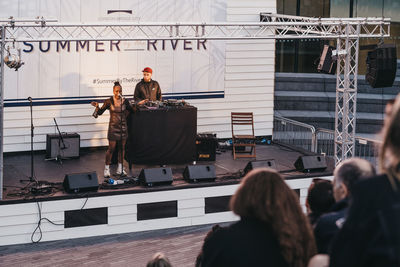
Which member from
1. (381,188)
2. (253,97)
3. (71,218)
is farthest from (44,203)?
(381,188)

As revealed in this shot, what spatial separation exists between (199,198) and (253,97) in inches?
163

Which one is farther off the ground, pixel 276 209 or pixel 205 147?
pixel 276 209

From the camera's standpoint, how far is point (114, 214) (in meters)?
9.21

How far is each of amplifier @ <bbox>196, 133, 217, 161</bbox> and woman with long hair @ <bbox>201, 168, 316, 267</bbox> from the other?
8.56m

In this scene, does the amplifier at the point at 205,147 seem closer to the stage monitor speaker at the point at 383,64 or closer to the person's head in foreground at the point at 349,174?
the stage monitor speaker at the point at 383,64

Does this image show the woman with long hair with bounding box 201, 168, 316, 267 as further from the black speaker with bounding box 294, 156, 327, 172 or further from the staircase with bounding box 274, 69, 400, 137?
the staircase with bounding box 274, 69, 400, 137

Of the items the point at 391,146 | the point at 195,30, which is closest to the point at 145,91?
the point at 195,30

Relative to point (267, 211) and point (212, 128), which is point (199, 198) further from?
point (267, 211)

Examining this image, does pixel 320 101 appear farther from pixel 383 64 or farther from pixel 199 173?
pixel 199 173

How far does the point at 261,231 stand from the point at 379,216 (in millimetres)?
901

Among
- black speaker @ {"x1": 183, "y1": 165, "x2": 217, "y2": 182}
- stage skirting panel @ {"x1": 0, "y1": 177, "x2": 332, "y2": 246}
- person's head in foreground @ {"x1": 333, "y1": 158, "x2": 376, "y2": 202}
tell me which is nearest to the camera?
person's head in foreground @ {"x1": 333, "y1": 158, "x2": 376, "y2": 202}

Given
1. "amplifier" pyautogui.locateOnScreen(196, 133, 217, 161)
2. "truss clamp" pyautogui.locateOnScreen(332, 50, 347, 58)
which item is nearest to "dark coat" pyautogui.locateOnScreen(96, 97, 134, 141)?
"amplifier" pyautogui.locateOnScreen(196, 133, 217, 161)

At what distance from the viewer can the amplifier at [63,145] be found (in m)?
11.2

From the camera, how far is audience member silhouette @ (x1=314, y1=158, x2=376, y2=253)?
9.76 feet
